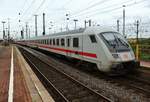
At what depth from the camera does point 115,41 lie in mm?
14156

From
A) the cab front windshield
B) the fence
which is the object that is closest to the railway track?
the cab front windshield

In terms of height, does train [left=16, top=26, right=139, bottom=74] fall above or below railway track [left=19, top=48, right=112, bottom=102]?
above

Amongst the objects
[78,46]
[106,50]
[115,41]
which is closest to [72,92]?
[106,50]

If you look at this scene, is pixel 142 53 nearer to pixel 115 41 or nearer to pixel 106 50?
pixel 115 41

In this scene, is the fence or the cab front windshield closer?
the cab front windshield

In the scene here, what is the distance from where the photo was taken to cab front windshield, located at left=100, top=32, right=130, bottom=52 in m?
13.7

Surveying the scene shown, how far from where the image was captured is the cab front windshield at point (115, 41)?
1366 cm

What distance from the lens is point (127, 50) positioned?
45.6 feet

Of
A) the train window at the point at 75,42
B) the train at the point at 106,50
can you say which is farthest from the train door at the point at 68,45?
the train at the point at 106,50

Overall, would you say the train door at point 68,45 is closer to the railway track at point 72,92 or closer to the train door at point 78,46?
the train door at point 78,46

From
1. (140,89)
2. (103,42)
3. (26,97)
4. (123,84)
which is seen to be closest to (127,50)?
(103,42)

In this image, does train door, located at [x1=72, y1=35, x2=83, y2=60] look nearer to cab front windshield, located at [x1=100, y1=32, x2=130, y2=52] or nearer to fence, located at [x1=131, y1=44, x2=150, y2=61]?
cab front windshield, located at [x1=100, y1=32, x2=130, y2=52]

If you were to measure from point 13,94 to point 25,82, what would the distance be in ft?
9.34

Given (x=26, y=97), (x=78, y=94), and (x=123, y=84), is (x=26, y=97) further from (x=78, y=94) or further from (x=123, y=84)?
(x=123, y=84)
